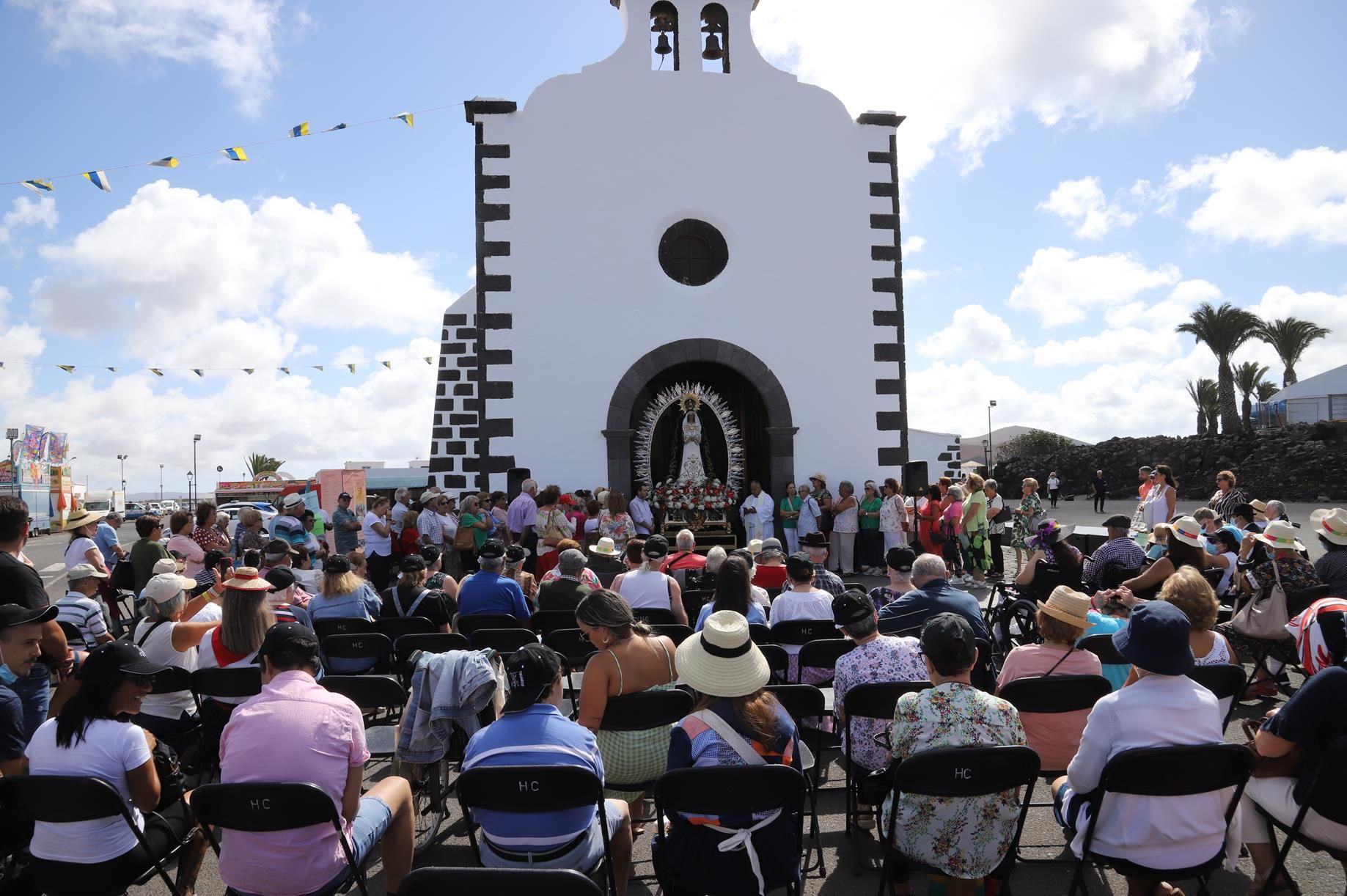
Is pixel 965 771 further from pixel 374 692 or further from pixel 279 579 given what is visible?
pixel 279 579

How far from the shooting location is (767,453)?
12.7 m

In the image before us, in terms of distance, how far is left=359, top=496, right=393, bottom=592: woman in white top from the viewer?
33.8 feet

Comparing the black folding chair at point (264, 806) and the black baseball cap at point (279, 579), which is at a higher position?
the black baseball cap at point (279, 579)

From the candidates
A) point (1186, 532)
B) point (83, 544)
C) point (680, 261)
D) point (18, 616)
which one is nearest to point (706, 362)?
point (680, 261)

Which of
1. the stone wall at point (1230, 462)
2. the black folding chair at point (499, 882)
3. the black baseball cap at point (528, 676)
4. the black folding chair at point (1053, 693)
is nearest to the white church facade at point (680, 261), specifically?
the black folding chair at point (1053, 693)

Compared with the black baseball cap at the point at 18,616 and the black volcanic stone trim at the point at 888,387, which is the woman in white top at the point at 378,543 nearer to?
the black baseball cap at the point at 18,616

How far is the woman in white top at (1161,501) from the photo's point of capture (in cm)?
1013

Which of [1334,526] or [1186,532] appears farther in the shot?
[1186,532]

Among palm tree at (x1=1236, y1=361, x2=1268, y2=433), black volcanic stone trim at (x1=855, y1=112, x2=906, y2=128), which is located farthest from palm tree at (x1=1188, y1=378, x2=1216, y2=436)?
black volcanic stone trim at (x1=855, y1=112, x2=906, y2=128)

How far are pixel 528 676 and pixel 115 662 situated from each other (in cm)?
143

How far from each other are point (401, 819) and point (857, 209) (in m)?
11.3

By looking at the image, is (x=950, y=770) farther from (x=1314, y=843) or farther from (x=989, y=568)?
(x=989, y=568)

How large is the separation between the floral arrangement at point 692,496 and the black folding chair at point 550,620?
21.2 feet

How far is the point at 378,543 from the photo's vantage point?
1039cm
